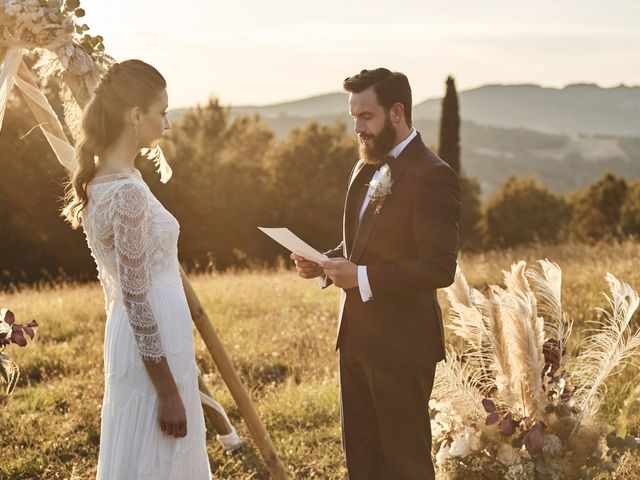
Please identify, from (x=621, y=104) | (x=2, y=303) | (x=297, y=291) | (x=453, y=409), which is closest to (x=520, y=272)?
(x=453, y=409)

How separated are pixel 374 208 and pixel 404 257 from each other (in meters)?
0.29

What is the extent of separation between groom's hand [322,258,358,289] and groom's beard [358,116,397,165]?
0.54 metres

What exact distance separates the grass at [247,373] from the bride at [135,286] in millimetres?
1274

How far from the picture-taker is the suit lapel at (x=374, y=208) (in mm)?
3676

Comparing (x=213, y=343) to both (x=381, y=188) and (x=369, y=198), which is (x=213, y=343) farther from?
(x=381, y=188)

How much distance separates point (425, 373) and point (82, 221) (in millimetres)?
1840

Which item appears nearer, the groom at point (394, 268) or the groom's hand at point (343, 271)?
the groom at point (394, 268)

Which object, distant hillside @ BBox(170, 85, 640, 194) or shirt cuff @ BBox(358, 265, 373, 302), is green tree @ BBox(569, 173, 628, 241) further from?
shirt cuff @ BBox(358, 265, 373, 302)

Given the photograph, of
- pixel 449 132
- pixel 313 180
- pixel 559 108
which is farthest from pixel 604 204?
pixel 559 108

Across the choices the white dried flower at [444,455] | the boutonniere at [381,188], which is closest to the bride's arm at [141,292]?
the boutonniere at [381,188]

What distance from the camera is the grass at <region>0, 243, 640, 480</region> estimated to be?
18.5ft

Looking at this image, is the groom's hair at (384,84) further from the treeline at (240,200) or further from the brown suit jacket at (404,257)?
the treeline at (240,200)

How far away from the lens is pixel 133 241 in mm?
3111

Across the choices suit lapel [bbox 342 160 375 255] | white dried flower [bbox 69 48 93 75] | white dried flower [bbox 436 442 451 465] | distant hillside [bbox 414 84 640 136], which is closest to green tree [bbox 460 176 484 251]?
white dried flower [bbox 436 442 451 465]
